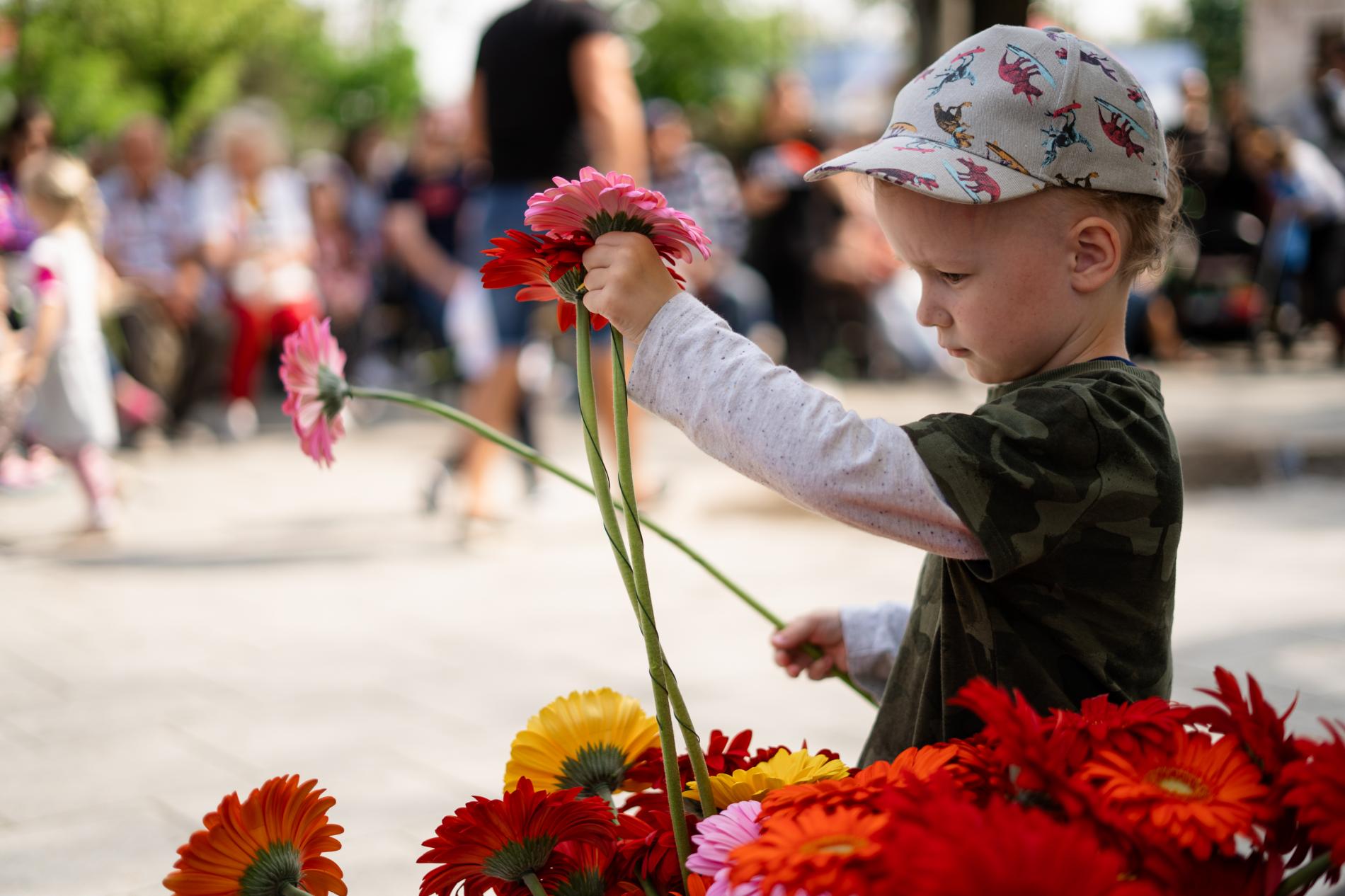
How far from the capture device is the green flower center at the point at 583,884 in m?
1.25

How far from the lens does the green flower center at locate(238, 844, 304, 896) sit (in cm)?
126

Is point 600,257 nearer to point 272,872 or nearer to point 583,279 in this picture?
point 583,279

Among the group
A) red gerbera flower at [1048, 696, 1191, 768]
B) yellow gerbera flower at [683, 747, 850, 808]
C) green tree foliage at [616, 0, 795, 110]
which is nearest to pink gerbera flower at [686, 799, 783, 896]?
yellow gerbera flower at [683, 747, 850, 808]

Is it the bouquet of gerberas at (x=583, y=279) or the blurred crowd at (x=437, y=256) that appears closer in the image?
the bouquet of gerberas at (x=583, y=279)

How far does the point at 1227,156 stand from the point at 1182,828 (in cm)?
1040

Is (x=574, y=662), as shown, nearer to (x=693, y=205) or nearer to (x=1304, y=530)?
(x=1304, y=530)

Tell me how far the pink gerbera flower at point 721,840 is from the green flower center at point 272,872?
0.39 m

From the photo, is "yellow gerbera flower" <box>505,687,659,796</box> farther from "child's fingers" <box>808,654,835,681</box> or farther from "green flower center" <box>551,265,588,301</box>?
"green flower center" <box>551,265,588,301</box>

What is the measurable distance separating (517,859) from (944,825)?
0.48 meters

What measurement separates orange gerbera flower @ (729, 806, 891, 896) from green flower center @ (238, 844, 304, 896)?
1.52 ft

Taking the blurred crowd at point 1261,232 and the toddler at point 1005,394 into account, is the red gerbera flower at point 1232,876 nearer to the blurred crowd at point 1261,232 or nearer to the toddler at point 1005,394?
the toddler at point 1005,394

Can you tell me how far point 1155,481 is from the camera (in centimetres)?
131

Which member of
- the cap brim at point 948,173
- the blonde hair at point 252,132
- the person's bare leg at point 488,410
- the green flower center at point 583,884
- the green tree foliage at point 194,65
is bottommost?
the green flower center at point 583,884

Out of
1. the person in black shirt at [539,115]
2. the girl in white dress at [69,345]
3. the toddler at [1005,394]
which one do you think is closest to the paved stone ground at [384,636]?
the girl in white dress at [69,345]
